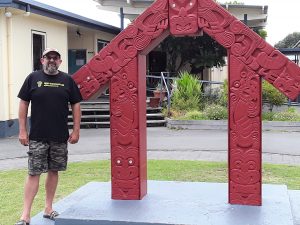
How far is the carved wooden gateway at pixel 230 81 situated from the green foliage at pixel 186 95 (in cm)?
1087

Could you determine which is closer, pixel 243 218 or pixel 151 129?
pixel 243 218

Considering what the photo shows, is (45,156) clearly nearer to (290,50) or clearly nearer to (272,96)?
(272,96)

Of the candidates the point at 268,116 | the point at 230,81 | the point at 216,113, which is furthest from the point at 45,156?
the point at 268,116

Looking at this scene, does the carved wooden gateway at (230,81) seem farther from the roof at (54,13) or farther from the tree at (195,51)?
the tree at (195,51)

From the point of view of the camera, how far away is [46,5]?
14.4 m

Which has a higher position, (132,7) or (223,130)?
(132,7)

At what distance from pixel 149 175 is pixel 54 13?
8843mm

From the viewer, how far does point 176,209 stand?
440 cm

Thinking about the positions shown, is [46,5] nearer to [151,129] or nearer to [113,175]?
[151,129]

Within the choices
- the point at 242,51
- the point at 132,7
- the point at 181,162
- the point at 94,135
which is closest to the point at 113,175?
the point at 242,51

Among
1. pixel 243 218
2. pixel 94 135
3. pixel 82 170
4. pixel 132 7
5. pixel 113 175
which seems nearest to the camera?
pixel 243 218

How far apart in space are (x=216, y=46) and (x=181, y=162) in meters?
13.3

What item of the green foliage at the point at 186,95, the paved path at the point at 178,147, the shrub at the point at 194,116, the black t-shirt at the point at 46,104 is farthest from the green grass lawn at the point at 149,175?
the green foliage at the point at 186,95

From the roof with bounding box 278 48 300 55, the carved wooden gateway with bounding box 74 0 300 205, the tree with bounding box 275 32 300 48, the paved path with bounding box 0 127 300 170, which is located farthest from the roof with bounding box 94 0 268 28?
the tree with bounding box 275 32 300 48
